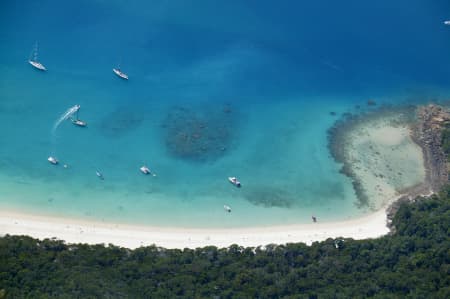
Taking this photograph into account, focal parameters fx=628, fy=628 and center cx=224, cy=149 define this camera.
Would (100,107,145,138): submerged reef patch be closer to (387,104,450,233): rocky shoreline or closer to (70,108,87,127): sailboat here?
(70,108,87,127): sailboat

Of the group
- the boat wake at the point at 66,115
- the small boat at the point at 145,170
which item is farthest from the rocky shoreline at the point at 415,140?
the boat wake at the point at 66,115

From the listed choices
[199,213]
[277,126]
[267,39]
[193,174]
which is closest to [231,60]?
[267,39]

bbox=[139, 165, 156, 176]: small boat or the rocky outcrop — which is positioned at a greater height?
the rocky outcrop

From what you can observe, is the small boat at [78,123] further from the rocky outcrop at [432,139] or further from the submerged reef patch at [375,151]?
the rocky outcrop at [432,139]

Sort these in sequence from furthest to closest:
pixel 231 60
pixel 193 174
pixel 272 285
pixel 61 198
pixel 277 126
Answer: pixel 231 60 < pixel 277 126 < pixel 193 174 < pixel 61 198 < pixel 272 285

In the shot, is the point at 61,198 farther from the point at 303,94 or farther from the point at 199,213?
the point at 303,94

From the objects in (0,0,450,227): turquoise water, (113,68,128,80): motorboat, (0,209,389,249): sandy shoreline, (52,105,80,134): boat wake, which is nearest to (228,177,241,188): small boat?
(0,0,450,227): turquoise water
